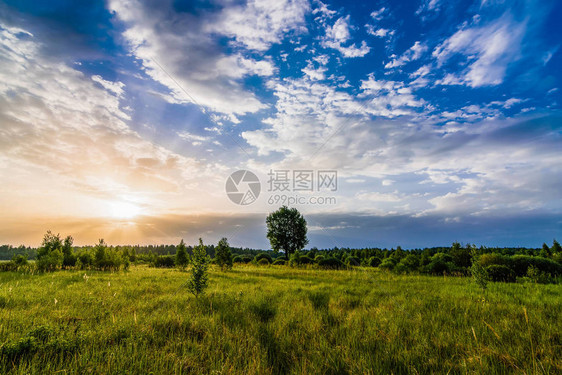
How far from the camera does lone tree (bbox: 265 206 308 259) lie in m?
49.0

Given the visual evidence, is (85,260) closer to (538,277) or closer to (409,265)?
(409,265)

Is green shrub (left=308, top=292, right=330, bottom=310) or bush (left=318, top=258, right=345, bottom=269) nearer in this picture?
green shrub (left=308, top=292, right=330, bottom=310)

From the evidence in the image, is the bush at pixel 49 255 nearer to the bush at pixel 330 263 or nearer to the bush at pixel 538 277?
the bush at pixel 330 263

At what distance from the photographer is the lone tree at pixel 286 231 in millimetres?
49031

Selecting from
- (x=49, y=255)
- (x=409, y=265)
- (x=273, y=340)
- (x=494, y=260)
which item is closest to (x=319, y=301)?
(x=273, y=340)

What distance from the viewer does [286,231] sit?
4981 cm

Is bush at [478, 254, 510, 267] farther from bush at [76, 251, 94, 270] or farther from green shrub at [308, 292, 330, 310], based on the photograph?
bush at [76, 251, 94, 270]

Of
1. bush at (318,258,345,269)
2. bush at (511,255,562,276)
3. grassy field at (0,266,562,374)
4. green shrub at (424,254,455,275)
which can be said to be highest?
bush at (511,255,562,276)

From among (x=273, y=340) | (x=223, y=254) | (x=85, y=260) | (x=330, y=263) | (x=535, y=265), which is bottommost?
(x=330, y=263)

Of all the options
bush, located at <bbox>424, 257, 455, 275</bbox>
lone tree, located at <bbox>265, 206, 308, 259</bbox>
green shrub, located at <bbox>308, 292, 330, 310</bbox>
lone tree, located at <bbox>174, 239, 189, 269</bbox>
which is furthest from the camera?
lone tree, located at <bbox>265, 206, 308, 259</bbox>

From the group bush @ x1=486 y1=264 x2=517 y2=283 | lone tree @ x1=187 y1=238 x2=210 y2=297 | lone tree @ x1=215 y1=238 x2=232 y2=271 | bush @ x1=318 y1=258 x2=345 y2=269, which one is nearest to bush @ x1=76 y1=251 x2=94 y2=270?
lone tree @ x1=215 y1=238 x2=232 y2=271

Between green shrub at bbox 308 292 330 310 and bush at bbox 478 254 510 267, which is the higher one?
bush at bbox 478 254 510 267

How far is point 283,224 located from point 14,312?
44900 millimetres

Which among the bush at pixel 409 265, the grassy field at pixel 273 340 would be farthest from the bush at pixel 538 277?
the grassy field at pixel 273 340
